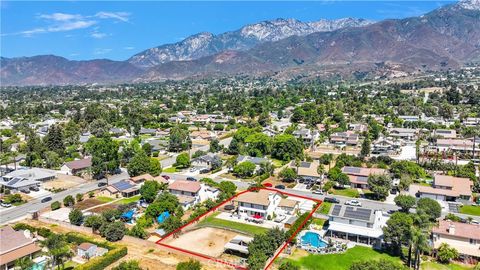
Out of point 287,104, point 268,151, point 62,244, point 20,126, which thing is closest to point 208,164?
point 268,151

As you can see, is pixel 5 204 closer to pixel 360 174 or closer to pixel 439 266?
pixel 360 174

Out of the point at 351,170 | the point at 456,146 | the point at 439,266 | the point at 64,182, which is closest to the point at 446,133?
the point at 456,146

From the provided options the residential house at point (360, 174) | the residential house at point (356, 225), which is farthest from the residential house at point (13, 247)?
the residential house at point (360, 174)

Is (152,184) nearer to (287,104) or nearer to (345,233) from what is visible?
(345,233)

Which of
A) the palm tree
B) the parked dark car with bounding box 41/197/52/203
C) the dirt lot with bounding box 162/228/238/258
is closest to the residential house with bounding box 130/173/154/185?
the parked dark car with bounding box 41/197/52/203

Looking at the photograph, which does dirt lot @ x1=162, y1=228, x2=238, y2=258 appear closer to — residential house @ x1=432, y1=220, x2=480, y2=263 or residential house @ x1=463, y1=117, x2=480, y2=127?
residential house @ x1=432, y1=220, x2=480, y2=263
